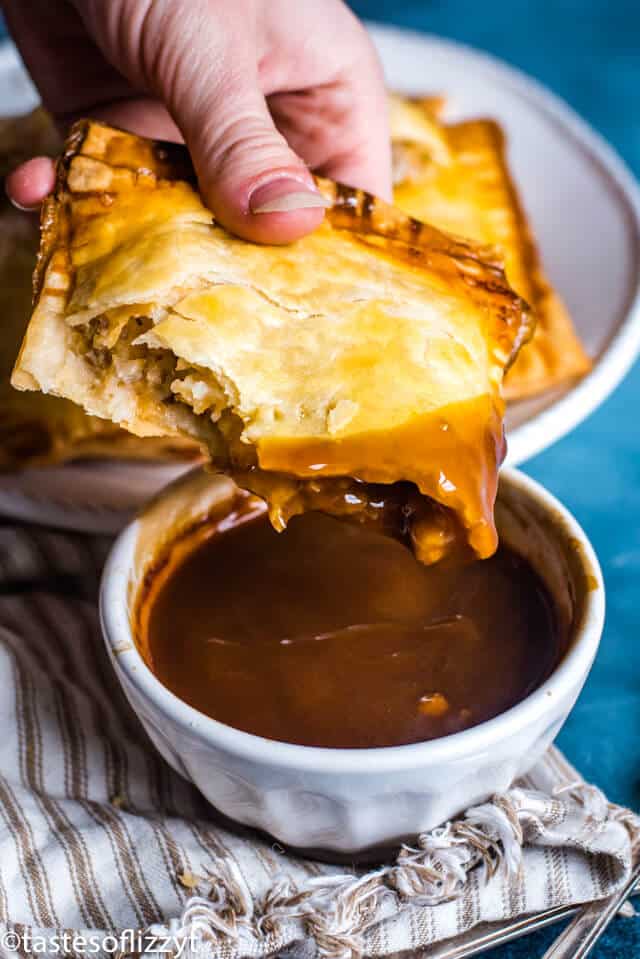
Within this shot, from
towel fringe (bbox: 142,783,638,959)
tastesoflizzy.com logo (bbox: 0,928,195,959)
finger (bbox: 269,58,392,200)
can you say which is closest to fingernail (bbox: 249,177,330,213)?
finger (bbox: 269,58,392,200)

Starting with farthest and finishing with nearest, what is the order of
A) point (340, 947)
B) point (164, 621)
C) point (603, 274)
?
point (603, 274), point (164, 621), point (340, 947)

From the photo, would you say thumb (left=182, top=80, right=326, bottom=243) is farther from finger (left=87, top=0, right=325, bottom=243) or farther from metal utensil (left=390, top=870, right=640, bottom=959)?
metal utensil (left=390, top=870, right=640, bottom=959)

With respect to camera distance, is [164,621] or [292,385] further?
[164,621]

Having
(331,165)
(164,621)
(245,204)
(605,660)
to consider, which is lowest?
(605,660)

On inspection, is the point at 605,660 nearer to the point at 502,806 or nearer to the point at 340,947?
the point at 502,806

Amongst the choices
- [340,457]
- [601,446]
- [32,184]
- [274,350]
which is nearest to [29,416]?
[32,184]

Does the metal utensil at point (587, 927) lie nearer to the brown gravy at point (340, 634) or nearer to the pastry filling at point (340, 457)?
the brown gravy at point (340, 634)

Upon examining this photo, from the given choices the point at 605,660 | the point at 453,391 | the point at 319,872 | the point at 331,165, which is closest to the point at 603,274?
the point at 331,165
